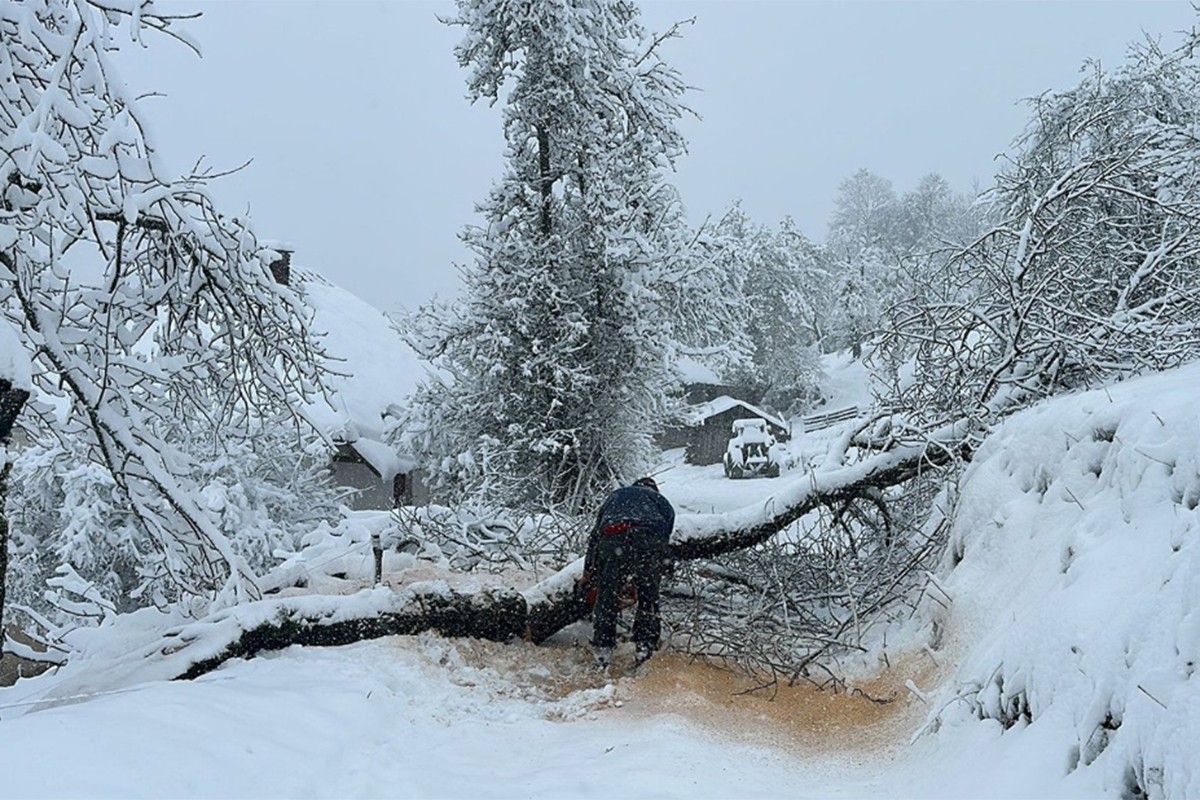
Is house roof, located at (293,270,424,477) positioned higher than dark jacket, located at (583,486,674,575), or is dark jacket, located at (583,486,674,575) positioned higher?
house roof, located at (293,270,424,477)

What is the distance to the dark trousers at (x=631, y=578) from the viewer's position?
579 cm

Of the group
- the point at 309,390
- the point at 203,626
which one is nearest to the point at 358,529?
the point at 309,390

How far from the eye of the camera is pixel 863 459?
716cm

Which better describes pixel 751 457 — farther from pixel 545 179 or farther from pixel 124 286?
pixel 124 286

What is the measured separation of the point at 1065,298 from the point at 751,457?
60.2ft

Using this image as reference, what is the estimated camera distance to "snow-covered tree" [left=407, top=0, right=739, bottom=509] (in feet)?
44.5

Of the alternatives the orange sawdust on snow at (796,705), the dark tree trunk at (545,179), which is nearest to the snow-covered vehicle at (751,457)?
the dark tree trunk at (545,179)

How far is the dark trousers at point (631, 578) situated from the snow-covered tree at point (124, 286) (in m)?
2.29

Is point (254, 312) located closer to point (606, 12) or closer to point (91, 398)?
point (91, 398)

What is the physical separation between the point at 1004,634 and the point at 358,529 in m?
5.90

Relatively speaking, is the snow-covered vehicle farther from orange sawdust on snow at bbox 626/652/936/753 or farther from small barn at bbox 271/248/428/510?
orange sawdust on snow at bbox 626/652/936/753

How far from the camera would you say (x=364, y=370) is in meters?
20.8

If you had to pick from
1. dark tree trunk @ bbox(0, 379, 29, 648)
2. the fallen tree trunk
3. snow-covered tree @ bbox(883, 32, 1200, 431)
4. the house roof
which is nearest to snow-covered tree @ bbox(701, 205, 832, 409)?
the house roof

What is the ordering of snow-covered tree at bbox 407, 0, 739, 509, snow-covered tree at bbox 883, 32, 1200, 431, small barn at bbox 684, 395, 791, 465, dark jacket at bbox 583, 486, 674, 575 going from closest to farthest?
dark jacket at bbox 583, 486, 674, 575, snow-covered tree at bbox 883, 32, 1200, 431, snow-covered tree at bbox 407, 0, 739, 509, small barn at bbox 684, 395, 791, 465
